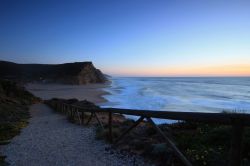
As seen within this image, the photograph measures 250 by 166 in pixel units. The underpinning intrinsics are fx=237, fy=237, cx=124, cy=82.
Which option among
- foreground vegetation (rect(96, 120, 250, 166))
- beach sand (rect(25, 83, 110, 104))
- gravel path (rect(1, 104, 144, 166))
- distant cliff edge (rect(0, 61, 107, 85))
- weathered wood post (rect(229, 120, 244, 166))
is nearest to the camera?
weathered wood post (rect(229, 120, 244, 166))

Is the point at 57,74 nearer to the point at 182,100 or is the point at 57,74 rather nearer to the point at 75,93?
the point at 75,93

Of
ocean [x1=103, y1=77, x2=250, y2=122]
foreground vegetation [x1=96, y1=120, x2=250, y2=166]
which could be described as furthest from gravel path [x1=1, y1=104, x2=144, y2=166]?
ocean [x1=103, y1=77, x2=250, y2=122]

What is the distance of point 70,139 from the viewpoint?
7629mm

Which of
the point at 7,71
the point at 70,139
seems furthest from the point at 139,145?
the point at 7,71

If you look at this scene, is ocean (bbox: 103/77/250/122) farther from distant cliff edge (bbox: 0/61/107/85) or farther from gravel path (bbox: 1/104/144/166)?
distant cliff edge (bbox: 0/61/107/85)

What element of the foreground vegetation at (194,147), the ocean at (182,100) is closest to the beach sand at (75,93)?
the ocean at (182,100)

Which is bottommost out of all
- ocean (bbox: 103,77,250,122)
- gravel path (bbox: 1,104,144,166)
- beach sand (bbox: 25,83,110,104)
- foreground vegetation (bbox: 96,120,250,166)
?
beach sand (bbox: 25,83,110,104)

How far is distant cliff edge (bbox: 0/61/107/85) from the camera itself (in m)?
84.4

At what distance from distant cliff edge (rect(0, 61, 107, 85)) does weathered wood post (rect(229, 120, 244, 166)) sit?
265 ft

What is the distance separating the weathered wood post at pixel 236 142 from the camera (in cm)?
267

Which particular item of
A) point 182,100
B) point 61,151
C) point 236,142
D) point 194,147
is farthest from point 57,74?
point 236,142

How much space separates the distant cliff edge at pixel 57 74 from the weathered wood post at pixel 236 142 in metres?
80.7

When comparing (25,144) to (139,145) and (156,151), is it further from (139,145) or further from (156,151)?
(156,151)

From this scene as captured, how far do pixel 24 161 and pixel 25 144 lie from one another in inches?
71.7
